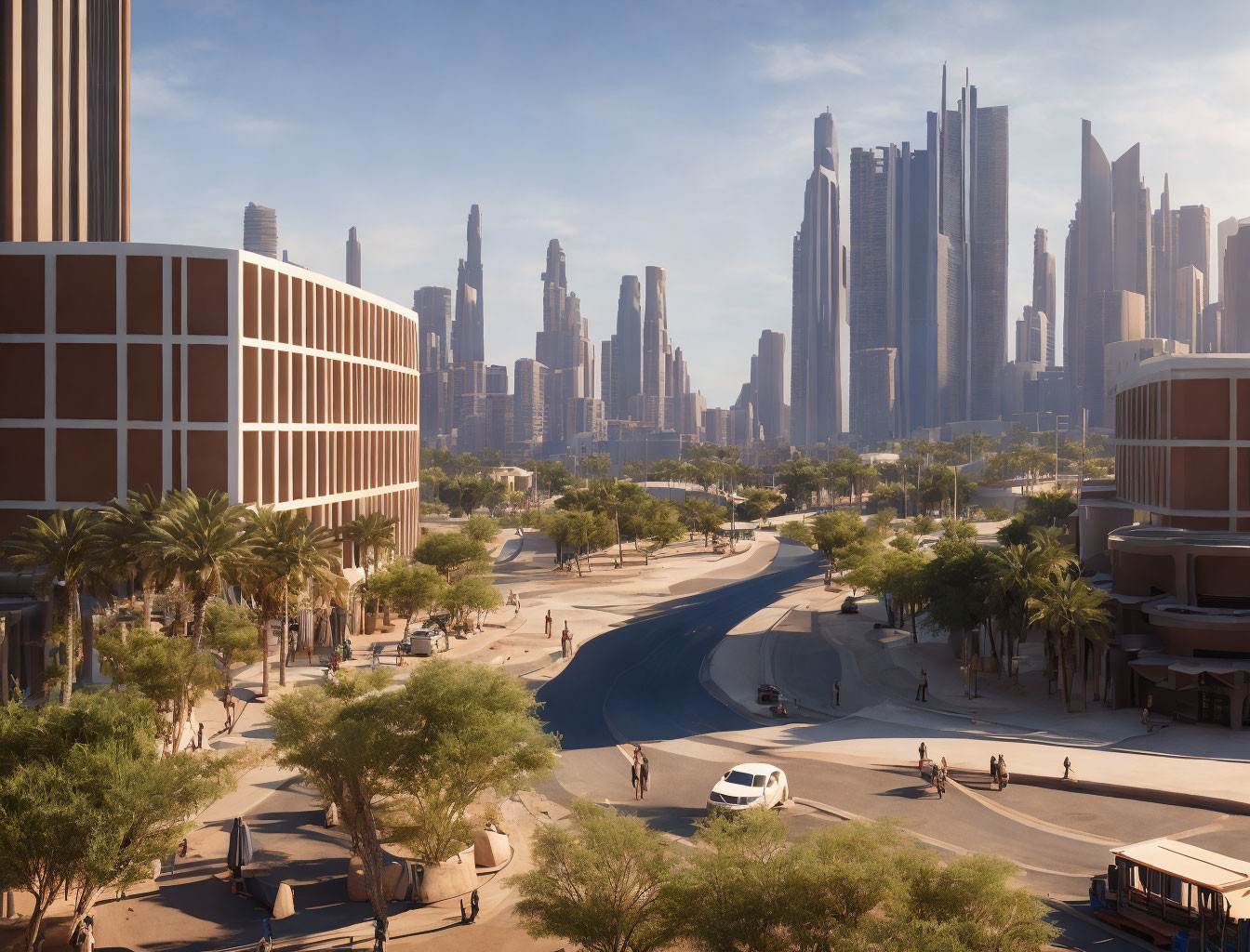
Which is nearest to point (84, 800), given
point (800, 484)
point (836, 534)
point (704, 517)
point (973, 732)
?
point (973, 732)

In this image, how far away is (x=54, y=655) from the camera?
42.5m

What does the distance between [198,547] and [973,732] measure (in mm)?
→ 35603

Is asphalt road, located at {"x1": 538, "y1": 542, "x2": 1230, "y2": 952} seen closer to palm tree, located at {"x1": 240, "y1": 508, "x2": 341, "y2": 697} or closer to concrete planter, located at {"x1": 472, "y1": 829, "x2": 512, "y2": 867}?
concrete planter, located at {"x1": 472, "y1": 829, "x2": 512, "y2": 867}

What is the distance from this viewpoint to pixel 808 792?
33938mm

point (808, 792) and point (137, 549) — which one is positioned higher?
point (137, 549)

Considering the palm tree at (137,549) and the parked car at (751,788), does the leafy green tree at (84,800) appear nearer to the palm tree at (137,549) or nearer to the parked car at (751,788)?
the parked car at (751,788)

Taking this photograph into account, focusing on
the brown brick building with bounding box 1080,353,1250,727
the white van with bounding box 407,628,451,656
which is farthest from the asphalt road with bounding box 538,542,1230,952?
the brown brick building with bounding box 1080,353,1250,727

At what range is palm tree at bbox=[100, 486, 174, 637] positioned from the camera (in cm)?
3834

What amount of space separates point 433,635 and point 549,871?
4101 centimetres

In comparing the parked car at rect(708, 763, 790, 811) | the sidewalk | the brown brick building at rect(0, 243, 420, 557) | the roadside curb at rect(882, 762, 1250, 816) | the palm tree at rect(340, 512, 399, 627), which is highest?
the brown brick building at rect(0, 243, 420, 557)

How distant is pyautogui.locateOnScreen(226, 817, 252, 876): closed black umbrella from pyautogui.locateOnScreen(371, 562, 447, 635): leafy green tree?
3355 centimetres

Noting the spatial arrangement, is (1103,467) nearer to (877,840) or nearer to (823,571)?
(823,571)

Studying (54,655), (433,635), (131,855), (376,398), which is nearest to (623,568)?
(376,398)

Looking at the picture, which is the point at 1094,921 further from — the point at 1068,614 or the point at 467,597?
the point at 467,597
